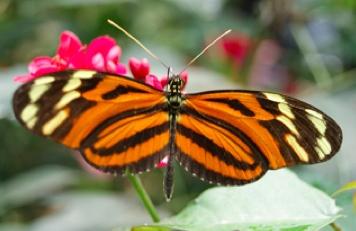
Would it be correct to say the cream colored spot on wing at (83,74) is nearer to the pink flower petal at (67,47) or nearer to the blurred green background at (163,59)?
the pink flower petal at (67,47)

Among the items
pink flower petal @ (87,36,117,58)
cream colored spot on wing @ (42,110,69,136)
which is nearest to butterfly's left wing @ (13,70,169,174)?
cream colored spot on wing @ (42,110,69,136)

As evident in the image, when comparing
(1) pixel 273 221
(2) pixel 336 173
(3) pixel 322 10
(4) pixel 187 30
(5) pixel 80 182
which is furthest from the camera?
(4) pixel 187 30

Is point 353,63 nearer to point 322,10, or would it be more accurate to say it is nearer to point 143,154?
point 322,10

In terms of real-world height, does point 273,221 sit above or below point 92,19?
below

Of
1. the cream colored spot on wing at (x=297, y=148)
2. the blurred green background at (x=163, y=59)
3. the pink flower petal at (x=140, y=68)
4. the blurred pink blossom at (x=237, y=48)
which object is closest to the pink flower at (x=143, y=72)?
the pink flower petal at (x=140, y=68)

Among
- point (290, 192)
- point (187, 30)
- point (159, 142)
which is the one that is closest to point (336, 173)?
point (290, 192)

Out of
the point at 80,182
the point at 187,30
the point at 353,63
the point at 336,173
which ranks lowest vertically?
the point at 336,173

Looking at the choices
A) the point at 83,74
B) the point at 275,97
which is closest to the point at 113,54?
the point at 83,74
